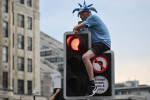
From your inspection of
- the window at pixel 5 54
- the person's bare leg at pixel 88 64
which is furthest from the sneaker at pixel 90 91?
the window at pixel 5 54

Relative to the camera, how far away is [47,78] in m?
110

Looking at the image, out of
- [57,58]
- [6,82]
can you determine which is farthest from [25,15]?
[57,58]

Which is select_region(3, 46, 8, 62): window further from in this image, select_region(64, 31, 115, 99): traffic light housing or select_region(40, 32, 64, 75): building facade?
select_region(40, 32, 64, 75): building facade

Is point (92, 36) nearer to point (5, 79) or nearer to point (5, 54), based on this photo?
point (5, 79)

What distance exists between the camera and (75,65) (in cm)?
598

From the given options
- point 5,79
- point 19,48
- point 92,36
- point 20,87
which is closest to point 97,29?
point 92,36

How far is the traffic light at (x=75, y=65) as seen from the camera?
5.91 meters

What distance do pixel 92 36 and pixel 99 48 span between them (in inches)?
10.6

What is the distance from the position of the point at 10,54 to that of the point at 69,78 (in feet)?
207

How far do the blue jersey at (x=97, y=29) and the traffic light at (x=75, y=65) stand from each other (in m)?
0.20

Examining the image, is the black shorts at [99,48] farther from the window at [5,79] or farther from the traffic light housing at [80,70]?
the window at [5,79]

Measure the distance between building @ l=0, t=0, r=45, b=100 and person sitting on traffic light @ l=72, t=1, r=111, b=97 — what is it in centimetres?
6066

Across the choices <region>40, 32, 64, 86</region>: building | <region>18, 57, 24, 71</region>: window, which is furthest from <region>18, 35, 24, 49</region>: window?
<region>40, 32, 64, 86</region>: building

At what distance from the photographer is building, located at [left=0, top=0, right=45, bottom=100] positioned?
67312mm
